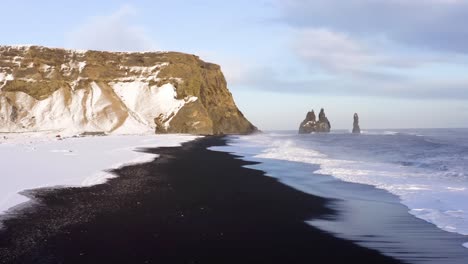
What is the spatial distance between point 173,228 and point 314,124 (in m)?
169

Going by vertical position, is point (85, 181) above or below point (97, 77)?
below

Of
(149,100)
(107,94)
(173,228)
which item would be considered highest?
(107,94)

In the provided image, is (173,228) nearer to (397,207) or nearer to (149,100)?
(397,207)

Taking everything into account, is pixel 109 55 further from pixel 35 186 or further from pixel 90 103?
pixel 35 186

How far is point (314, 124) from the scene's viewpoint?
176500 millimetres

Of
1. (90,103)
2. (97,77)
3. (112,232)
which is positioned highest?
(97,77)

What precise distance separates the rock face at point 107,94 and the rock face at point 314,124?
140 feet

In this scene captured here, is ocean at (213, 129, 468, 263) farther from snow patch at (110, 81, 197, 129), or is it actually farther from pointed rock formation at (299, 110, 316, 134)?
pointed rock formation at (299, 110, 316, 134)

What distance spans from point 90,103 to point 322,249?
10600cm

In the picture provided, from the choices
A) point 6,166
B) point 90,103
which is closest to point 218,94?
point 90,103

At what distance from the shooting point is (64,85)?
111 m

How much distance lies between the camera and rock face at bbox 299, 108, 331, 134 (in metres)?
176

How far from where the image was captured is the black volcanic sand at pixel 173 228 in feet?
28.7

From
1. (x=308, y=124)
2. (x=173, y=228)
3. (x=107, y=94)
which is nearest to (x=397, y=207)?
(x=173, y=228)
